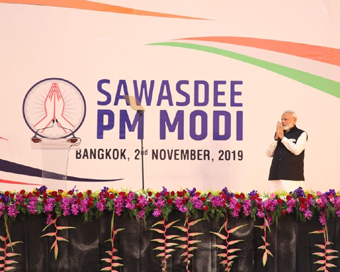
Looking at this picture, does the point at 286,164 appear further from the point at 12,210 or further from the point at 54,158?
the point at 12,210

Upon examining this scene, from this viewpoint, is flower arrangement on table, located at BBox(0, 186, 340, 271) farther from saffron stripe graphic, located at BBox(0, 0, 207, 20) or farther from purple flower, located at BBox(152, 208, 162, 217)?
saffron stripe graphic, located at BBox(0, 0, 207, 20)

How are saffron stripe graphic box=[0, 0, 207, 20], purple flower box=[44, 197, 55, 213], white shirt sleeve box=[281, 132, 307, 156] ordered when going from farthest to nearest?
saffron stripe graphic box=[0, 0, 207, 20], white shirt sleeve box=[281, 132, 307, 156], purple flower box=[44, 197, 55, 213]

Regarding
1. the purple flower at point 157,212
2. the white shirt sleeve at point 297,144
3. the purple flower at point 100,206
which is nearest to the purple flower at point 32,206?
the purple flower at point 100,206

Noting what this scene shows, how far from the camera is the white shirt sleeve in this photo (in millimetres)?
5492

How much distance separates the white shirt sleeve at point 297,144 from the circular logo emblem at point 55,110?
2205mm

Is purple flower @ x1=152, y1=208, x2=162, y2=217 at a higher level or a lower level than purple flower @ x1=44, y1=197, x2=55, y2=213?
lower

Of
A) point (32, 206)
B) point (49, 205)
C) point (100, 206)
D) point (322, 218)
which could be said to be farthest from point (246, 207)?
point (32, 206)

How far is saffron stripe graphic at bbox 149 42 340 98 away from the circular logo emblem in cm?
113

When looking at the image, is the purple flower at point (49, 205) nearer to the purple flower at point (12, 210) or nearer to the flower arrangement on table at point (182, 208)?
the flower arrangement on table at point (182, 208)

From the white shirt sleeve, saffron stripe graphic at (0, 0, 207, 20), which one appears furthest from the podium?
the white shirt sleeve

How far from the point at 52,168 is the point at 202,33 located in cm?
218

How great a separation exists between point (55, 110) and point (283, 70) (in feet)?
8.26

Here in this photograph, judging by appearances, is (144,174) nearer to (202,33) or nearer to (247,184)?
(247,184)

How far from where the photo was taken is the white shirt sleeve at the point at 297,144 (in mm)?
5492
